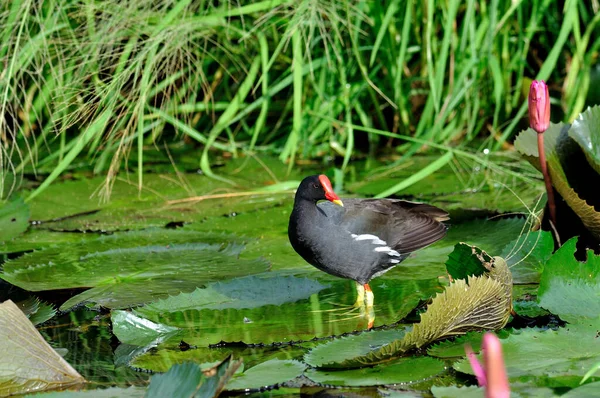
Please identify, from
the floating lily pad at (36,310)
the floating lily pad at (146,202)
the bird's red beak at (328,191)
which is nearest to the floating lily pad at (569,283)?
the bird's red beak at (328,191)

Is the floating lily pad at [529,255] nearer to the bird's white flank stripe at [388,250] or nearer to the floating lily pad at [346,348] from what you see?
the bird's white flank stripe at [388,250]

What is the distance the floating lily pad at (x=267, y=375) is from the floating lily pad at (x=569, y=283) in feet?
1.72

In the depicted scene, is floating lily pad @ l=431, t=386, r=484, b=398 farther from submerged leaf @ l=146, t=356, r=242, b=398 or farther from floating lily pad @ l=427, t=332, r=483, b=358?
submerged leaf @ l=146, t=356, r=242, b=398

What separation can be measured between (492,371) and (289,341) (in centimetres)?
119

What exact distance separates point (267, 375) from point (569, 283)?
66 centimetres

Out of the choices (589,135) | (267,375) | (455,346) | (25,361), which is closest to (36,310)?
(25,361)

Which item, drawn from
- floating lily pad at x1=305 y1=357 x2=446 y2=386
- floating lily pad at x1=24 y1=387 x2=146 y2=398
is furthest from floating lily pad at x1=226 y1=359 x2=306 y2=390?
floating lily pad at x1=24 y1=387 x2=146 y2=398

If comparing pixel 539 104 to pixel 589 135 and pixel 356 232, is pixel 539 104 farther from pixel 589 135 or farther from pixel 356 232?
pixel 356 232

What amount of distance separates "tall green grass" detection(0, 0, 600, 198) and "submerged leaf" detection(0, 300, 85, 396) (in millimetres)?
1286

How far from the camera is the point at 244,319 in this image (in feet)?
6.40

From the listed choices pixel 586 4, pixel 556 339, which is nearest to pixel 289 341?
pixel 556 339

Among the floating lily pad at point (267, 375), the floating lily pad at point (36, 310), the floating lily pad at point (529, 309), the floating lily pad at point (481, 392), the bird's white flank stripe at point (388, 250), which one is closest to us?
the floating lily pad at point (481, 392)

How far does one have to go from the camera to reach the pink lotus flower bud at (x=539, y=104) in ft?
6.04

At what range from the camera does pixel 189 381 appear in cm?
133
